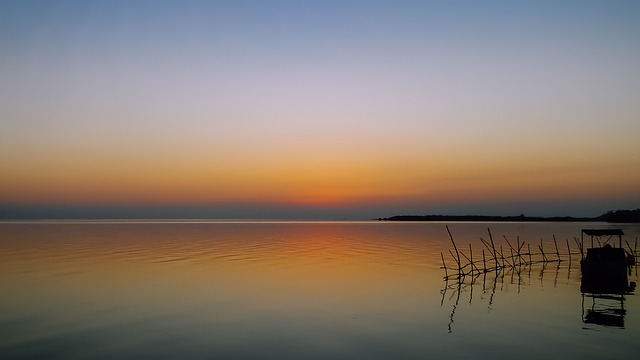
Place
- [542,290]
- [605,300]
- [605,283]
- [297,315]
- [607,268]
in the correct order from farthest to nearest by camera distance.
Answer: [607,268] < [605,283] < [542,290] < [605,300] < [297,315]

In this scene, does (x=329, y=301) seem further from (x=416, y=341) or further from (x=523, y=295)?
(x=523, y=295)

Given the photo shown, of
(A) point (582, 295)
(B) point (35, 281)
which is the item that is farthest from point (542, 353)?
(B) point (35, 281)

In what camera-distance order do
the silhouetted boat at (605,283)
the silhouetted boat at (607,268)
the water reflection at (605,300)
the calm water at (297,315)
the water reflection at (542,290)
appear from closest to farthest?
the calm water at (297,315), the water reflection at (605,300), the water reflection at (542,290), the silhouetted boat at (605,283), the silhouetted boat at (607,268)

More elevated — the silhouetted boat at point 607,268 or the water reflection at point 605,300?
the silhouetted boat at point 607,268

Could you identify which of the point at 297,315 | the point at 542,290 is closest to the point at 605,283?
the point at 542,290

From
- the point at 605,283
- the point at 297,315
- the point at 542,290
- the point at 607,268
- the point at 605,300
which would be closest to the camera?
the point at 297,315

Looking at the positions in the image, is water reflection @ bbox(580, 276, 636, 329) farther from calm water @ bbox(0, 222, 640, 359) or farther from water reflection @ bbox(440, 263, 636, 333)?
calm water @ bbox(0, 222, 640, 359)

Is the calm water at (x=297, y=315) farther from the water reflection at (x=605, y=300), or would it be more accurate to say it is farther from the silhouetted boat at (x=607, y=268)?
the silhouetted boat at (x=607, y=268)

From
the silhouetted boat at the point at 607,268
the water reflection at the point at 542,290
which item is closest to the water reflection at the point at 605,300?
the water reflection at the point at 542,290

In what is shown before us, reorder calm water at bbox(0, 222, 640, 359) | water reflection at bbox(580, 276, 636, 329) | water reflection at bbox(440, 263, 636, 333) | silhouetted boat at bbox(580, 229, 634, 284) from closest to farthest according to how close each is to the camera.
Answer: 1. calm water at bbox(0, 222, 640, 359)
2. water reflection at bbox(580, 276, 636, 329)
3. water reflection at bbox(440, 263, 636, 333)
4. silhouetted boat at bbox(580, 229, 634, 284)

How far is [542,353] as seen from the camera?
17141 millimetres

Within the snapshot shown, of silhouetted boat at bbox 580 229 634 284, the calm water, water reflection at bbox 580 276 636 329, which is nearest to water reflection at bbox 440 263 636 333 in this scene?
water reflection at bbox 580 276 636 329

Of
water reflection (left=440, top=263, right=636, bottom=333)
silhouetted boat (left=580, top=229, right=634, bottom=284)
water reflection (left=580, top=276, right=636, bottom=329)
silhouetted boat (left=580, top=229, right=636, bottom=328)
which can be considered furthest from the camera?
silhouetted boat (left=580, top=229, right=634, bottom=284)

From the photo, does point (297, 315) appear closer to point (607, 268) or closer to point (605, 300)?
point (605, 300)
